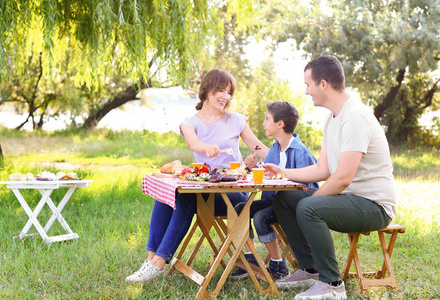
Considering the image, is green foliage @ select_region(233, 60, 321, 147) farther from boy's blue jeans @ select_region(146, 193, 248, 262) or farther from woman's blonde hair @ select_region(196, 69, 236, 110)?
boy's blue jeans @ select_region(146, 193, 248, 262)

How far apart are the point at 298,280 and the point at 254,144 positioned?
115cm

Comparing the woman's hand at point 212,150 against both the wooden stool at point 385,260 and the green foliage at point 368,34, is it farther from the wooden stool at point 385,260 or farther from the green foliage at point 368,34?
the green foliage at point 368,34

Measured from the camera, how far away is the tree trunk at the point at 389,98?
1645 centimetres

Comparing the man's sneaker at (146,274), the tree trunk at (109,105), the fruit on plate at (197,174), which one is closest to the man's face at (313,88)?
the fruit on plate at (197,174)

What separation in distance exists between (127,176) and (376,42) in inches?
358

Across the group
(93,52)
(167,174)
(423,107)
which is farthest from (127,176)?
(423,107)

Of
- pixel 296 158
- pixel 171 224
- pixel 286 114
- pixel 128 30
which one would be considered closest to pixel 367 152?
pixel 296 158

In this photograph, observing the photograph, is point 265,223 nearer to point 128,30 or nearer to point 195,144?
point 195,144

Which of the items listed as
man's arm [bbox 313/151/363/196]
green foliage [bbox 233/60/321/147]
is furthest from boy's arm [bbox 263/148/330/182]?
green foliage [bbox 233/60/321/147]

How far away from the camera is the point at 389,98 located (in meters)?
17.1

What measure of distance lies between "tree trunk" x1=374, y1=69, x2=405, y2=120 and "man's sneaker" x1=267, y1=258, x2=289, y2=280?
45.1ft

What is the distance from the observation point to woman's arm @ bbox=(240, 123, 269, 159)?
165 inches

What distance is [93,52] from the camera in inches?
271

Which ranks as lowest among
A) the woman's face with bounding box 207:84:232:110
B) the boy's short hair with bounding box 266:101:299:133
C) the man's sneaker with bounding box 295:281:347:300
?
the man's sneaker with bounding box 295:281:347:300
